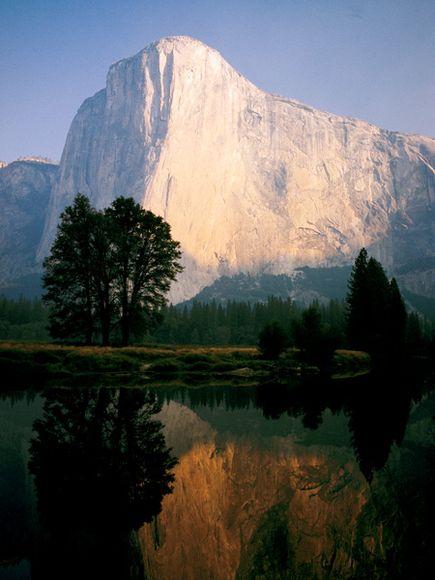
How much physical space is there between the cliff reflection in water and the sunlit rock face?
0.06 ft

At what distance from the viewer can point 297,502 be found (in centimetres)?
788

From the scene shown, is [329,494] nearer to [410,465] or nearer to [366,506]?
[366,506]

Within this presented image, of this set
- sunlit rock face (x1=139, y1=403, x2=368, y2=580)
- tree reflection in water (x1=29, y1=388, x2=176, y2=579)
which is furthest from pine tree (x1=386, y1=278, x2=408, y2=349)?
sunlit rock face (x1=139, y1=403, x2=368, y2=580)

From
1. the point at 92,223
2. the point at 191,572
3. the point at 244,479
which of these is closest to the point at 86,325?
the point at 92,223

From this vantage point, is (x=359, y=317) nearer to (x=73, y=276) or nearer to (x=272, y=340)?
(x=272, y=340)

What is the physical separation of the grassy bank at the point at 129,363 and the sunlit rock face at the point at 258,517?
79.1ft

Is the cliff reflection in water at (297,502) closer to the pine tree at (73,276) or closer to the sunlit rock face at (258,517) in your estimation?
the sunlit rock face at (258,517)

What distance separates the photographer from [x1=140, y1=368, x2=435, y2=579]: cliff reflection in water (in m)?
5.93

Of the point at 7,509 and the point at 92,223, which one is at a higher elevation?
the point at 92,223

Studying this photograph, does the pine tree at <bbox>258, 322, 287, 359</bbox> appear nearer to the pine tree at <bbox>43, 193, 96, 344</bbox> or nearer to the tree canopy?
the tree canopy

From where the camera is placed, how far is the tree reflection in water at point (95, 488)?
5910 millimetres

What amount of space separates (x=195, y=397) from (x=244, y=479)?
14883 mm

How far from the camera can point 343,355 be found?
168 ft

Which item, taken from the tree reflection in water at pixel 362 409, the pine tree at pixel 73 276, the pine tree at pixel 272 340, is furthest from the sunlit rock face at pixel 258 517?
the pine tree at pixel 272 340
